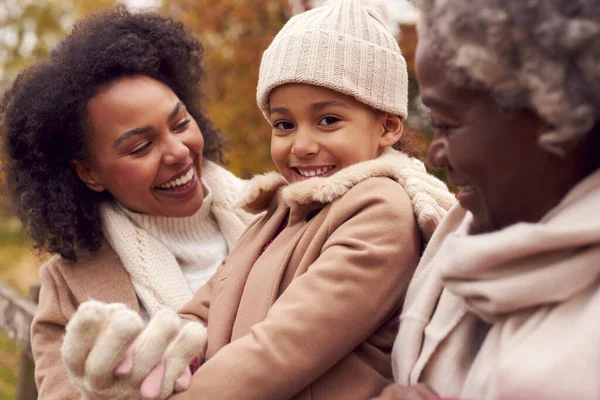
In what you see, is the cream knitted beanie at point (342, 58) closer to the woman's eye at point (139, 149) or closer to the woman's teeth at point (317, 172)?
the woman's teeth at point (317, 172)

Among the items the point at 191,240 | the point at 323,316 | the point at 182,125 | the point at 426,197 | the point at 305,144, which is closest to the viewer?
the point at 323,316

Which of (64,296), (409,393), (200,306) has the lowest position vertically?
(64,296)

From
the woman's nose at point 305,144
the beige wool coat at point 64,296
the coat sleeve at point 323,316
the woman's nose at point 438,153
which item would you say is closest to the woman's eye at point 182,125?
the beige wool coat at point 64,296

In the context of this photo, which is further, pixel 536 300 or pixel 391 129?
pixel 391 129

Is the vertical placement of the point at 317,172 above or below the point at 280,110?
below

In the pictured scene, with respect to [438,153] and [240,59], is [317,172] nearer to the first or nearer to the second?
[438,153]

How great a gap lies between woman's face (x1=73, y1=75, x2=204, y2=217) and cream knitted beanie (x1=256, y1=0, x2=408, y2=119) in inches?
23.5

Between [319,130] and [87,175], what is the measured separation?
3.83 feet

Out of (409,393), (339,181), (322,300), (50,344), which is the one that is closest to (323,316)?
(322,300)

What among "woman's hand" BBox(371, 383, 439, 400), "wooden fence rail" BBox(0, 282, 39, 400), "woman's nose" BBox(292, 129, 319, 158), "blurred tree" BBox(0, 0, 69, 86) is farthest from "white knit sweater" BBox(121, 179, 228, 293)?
"blurred tree" BBox(0, 0, 69, 86)

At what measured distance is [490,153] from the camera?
4.56 feet

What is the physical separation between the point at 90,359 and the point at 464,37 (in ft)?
3.37

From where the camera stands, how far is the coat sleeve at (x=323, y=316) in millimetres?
1735

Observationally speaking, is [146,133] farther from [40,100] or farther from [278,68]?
[278,68]
